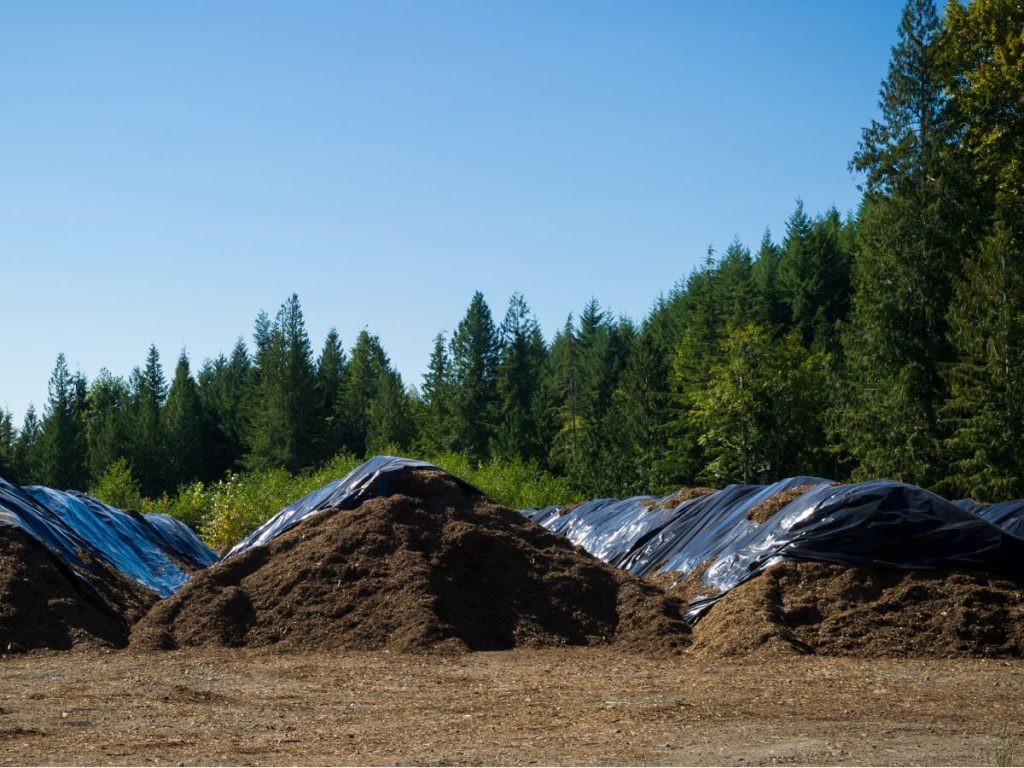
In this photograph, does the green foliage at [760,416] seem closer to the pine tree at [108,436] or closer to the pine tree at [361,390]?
the pine tree at [361,390]

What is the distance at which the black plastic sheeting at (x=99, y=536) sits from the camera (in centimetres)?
1360

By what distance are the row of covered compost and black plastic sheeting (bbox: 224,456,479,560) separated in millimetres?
61

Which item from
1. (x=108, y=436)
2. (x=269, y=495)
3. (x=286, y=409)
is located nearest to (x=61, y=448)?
(x=108, y=436)

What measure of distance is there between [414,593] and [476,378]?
5162 cm

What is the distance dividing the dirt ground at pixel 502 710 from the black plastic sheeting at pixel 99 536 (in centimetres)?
347

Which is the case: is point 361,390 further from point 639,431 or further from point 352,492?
point 352,492

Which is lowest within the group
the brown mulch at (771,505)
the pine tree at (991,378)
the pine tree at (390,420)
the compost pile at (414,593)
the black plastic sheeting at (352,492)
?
the compost pile at (414,593)

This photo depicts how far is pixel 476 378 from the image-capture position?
62.9 metres

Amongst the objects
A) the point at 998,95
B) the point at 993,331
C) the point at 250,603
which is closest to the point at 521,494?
the point at 993,331

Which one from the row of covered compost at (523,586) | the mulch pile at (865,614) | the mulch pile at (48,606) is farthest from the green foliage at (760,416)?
the mulch pile at (48,606)

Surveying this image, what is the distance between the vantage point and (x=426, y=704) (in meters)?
7.62

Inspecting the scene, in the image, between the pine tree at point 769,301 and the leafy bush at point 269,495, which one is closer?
the leafy bush at point 269,495

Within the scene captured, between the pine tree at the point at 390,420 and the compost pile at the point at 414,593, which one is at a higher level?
the pine tree at the point at 390,420

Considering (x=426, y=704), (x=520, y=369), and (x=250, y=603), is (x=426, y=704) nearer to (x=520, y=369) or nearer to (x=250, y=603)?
(x=250, y=603)
